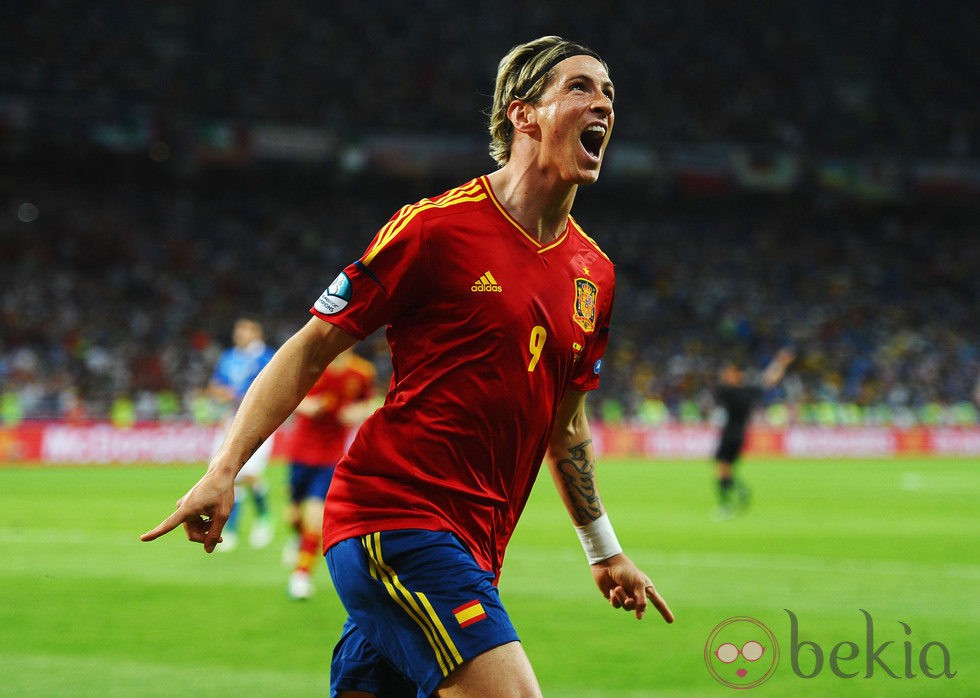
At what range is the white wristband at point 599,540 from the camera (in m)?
4.16

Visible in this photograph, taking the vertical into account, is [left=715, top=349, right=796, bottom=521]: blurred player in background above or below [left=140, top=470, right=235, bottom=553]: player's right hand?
above

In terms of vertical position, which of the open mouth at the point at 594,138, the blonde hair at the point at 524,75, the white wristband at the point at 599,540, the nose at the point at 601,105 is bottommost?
the white wristband at the point at 599,540

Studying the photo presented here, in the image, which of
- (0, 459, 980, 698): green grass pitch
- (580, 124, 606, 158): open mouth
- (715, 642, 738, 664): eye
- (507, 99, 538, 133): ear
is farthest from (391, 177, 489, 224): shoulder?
(715, 642, 738, 664): eye

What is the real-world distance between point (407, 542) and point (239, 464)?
1.63ft

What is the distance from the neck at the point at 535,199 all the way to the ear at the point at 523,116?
12cm

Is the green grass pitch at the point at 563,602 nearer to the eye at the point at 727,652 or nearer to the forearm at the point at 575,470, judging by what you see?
the eye at the point at 727,652

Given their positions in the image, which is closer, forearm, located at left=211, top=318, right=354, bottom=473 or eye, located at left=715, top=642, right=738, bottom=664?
forearm, located at left=211, top=318, right=354, bottom=473

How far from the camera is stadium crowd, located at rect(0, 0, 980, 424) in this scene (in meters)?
36.2

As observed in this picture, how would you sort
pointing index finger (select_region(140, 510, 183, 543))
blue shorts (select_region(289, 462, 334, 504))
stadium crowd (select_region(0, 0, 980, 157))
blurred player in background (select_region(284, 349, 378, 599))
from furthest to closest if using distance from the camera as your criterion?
stadium crowd (select_region(0, 0, 980, 157)), blurred player in background (select_region(284, 349, 378, 599)), blue shorts (select_region(289, 462, 334, 504)), pointing index finger (select_region(140, 510, 183, 543))

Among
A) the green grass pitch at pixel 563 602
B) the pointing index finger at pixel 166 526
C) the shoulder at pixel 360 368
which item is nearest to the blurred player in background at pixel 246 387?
the green grass pitch at pixel 563 602

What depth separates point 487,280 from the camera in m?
3.56

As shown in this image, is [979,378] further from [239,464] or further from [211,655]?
[239,464]

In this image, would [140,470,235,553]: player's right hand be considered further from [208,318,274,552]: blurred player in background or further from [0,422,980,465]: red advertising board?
[0,422,980,465]: red advertising board

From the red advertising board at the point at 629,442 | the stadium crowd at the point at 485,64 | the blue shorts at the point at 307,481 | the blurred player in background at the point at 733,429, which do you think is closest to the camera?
the blue shorts at the point at 307,481
